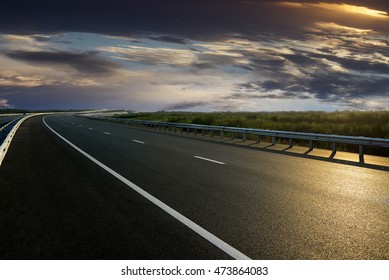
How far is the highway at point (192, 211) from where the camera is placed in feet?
17.5

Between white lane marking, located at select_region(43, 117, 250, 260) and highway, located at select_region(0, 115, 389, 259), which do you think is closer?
white lane marking, located at select_region(43, 117, 250, 260)

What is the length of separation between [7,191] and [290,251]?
643 cm

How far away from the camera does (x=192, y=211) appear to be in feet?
23.9

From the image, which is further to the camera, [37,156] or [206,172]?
[37,156]

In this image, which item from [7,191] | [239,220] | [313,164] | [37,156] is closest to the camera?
[239,220]

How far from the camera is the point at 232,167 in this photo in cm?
1288

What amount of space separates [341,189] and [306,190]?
0.82 m

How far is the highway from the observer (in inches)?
210

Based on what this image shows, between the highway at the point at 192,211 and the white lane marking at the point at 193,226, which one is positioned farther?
the highway at the point at 192,211

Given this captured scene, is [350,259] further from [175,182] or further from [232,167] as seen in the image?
[232,167]

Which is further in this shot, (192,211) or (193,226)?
(192,211)

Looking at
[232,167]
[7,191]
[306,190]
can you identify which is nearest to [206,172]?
[232,167]
